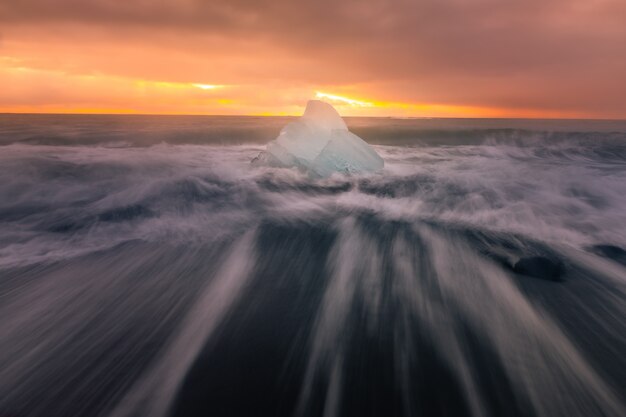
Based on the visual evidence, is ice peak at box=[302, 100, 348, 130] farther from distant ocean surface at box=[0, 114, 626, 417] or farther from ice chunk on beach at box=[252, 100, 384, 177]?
distant ocean surface at box=[0, 114, 626, 417]

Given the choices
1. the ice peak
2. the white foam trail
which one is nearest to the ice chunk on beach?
the ice peak

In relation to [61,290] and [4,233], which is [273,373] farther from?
[4,233]

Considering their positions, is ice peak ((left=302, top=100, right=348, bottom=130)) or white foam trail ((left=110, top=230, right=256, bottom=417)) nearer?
white foam trail ((left=110, top=230, right=256, bottom=417))

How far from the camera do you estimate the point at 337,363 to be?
333 cm

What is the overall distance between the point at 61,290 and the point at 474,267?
6.27 metres

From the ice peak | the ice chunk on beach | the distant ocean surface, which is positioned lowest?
the distant ocean surface

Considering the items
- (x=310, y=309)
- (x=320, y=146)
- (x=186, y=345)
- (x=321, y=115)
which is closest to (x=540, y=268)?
(x=310, y=309)

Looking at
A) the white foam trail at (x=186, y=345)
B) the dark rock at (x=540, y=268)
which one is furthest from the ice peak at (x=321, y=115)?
the dark rock at (x=540, y=268)

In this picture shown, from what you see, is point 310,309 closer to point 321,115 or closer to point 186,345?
point 186,345

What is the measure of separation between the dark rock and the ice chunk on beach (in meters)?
8.38

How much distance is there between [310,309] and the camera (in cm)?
435

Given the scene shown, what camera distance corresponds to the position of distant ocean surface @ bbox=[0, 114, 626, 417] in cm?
290

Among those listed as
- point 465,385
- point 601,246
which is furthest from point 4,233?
point 601,246

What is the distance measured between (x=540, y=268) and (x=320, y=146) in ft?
31.1
